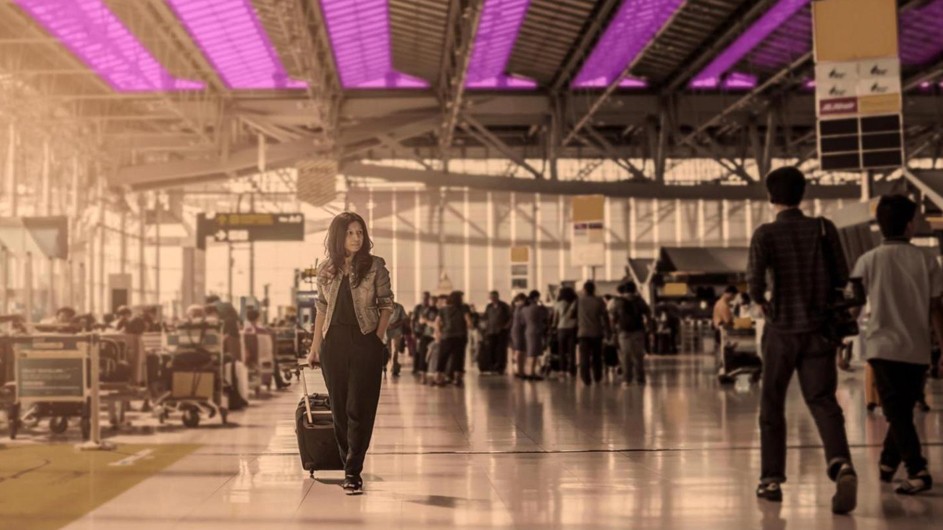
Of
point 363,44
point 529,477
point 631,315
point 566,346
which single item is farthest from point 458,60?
point 529,477

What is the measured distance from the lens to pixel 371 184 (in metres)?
43.9

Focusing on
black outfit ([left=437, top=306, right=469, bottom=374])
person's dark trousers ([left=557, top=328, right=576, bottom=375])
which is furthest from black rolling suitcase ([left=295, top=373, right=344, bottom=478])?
person's dark trousers ([left=557, top=328, right=576, bottom=375])

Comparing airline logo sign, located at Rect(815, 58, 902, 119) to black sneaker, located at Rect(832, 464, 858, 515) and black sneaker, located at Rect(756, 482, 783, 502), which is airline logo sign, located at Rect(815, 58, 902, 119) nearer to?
black sneaker, located at Rect(756, 482, 783, 502)

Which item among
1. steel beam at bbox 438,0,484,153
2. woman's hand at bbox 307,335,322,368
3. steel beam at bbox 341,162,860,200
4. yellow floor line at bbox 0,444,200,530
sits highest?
steel beam at bbox 438,0,484,153

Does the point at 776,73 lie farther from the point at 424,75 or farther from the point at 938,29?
the point at 424,75

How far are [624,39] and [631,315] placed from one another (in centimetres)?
957

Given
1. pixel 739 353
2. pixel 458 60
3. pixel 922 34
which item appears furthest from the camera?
pixel 922 34

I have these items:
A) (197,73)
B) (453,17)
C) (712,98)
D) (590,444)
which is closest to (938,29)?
(712,98)

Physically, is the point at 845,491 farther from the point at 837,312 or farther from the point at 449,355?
the point at 449,355

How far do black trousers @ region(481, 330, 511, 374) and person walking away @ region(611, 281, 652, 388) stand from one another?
5.33 metres

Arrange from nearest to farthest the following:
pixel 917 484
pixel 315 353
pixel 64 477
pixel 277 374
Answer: pixel 917 484 < pixel 315 353 < pixel 64 477 < pixel 277 374

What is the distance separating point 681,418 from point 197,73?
62.5ft

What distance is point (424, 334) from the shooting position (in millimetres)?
23250

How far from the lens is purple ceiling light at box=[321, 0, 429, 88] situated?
24031mm
